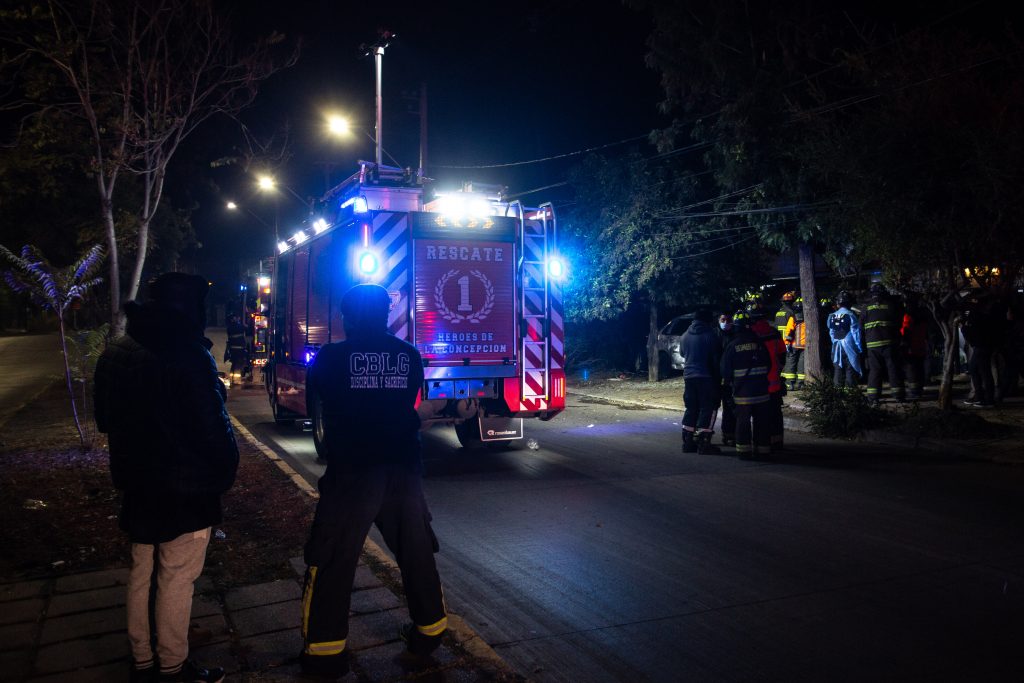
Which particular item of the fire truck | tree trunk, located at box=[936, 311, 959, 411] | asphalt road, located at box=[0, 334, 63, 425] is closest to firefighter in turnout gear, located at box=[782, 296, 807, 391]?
tree trunk, located at box=[936, 311, 959, 411]

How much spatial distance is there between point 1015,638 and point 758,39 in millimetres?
15510

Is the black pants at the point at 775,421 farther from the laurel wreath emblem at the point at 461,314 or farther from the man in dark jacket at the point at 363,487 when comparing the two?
the man in dark jacket at the point at 363,487

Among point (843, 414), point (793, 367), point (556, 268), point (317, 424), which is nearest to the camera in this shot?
point (317, 424)

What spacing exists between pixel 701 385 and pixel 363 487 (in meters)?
6.99

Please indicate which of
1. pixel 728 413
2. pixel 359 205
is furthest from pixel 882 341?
pixel 359 205

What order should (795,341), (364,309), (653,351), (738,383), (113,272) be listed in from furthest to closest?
1. (653,351)
2. (795,341)
3. (113,272)
4. (738,383)
5. (364,309)

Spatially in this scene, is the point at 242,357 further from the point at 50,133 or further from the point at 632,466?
the point at 632,466

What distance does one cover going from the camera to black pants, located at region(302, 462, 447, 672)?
363cm

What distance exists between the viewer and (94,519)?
6.37 meters

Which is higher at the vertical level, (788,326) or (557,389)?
(788,326)

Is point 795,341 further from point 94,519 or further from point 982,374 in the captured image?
point 94,519

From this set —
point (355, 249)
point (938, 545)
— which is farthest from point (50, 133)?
point (938, 545)

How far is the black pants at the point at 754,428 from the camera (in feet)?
31.0

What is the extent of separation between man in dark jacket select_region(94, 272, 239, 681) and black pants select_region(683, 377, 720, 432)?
290 inches
